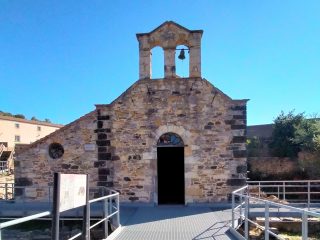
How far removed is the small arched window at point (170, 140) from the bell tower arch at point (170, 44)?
2.31 m

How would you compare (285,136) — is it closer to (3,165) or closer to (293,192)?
(293,192)

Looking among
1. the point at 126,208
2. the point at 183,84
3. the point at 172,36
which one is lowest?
the point at 126,208

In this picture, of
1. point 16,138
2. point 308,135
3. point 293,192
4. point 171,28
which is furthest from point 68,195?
point 16,138

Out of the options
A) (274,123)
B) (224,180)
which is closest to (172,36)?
(224,180)

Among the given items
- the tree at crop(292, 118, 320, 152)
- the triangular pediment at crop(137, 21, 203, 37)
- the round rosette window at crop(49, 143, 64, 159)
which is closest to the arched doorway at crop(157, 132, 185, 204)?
the round rosette window at crop(49, 143, 64, 159)

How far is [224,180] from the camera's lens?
15.2m

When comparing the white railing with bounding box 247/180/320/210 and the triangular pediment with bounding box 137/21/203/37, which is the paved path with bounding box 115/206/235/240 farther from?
the triangular pediment with bounding box 137/21/203/37

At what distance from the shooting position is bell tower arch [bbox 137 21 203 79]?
605 inches

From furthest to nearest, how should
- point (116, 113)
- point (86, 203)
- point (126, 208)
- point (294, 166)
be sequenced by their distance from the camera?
point (294, 166) → point (116, 113) → point (126, 208) → point (86, 203)

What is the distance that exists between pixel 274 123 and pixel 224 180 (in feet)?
56.5

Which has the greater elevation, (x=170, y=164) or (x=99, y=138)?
(x=99, y=138)

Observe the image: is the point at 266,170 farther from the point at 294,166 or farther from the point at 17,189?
the point at 17,189

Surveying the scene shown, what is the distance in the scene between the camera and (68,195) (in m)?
5.75

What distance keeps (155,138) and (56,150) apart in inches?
159
